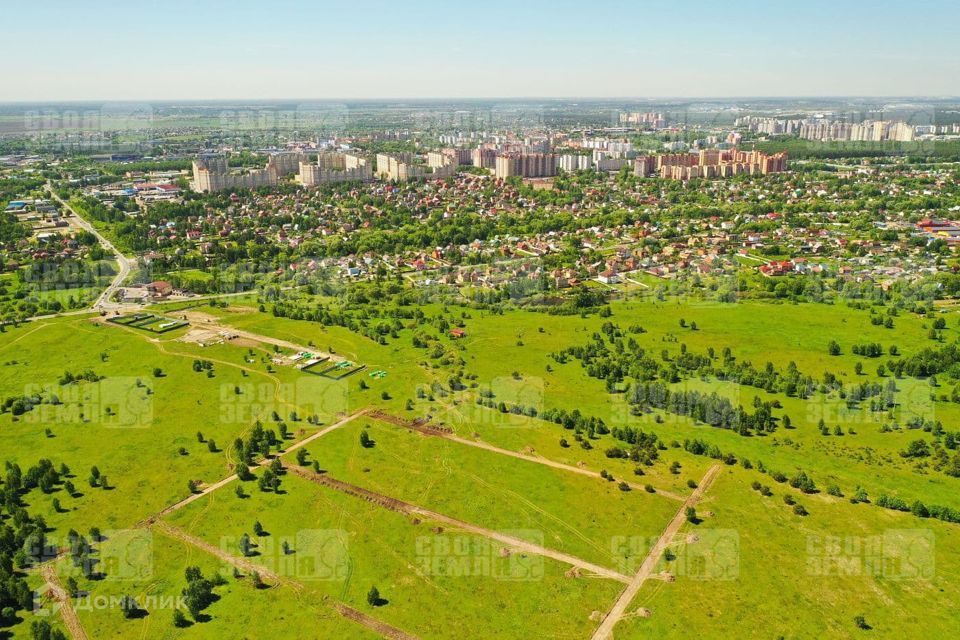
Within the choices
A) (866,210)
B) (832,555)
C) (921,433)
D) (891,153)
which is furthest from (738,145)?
(832,555)

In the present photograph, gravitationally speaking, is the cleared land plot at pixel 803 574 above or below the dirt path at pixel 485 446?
below

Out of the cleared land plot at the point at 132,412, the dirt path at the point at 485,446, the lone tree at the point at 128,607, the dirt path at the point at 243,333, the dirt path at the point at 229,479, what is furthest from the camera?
the dirt path at the point at 243,333

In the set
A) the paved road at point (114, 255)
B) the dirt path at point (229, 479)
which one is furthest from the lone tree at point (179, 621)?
the paved road at point (114, 255)

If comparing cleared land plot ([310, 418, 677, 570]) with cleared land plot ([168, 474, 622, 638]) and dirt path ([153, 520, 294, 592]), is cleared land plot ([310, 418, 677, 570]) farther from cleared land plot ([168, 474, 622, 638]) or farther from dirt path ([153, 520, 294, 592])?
dirt path ([153, 520, 294, 592])

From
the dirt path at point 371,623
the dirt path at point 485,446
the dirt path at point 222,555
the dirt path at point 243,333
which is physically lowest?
the dirt path at point 371,623

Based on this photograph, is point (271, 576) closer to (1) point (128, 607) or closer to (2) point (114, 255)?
(1) point (128, 607)

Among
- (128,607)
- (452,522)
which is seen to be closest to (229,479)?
(128,607)

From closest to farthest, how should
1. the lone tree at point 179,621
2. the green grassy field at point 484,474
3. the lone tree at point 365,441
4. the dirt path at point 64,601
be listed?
the dirt path at point 64,601, the lone tree at point 179,621, the green grassy field at point 484,474, the lone tree at point 365,441

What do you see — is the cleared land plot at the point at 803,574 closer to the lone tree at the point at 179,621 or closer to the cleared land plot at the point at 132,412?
the lone tree at the point at 179,621

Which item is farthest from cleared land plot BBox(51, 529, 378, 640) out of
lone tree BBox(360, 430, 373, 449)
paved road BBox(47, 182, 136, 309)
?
paved road BBox(47, 182, 136, 309)
